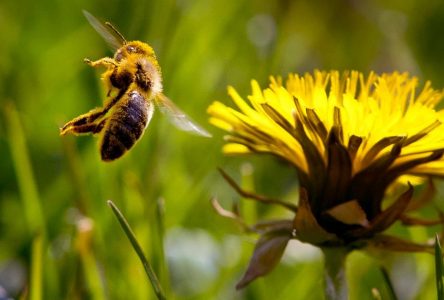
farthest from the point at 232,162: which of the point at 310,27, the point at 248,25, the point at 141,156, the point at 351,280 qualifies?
the point at 310,27

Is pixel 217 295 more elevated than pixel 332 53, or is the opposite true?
pixel 332 53

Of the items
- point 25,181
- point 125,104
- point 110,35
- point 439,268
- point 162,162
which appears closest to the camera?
point 439,268

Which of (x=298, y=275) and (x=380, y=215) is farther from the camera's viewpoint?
(x=298, y=275)

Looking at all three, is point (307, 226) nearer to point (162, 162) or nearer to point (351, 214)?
point (351, 214)

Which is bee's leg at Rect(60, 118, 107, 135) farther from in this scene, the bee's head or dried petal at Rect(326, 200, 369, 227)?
dried petal at Rect(326, 200, 369, 227)

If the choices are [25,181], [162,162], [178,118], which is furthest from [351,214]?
[162,162]

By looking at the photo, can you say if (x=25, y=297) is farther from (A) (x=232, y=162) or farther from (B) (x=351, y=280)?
(A) (x=232, y=162)
